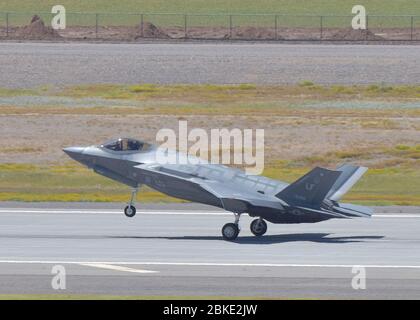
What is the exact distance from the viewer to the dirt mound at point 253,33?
79688mm

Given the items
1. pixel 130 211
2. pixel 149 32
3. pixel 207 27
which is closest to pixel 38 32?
pixel 149 32

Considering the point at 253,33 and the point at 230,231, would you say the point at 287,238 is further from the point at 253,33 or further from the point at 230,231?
the point at 253,33

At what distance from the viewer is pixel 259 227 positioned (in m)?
27.0

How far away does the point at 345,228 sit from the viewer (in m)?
28.5

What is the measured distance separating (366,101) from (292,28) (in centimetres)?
3151

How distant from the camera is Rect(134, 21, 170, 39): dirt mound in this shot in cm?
7988

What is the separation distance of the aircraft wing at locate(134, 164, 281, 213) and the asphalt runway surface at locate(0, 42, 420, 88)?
32155 mm

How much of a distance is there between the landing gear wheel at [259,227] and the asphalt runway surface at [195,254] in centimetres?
20

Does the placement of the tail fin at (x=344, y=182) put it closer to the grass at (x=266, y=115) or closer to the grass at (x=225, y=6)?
the grass at (x=266, y=115)

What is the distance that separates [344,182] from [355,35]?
53241 millimetres

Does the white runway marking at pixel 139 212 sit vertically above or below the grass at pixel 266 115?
below

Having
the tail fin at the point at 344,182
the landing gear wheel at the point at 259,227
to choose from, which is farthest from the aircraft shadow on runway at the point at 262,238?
the tail fin at the point at 344,182

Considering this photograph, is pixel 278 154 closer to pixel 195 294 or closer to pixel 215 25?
pixel 195 294

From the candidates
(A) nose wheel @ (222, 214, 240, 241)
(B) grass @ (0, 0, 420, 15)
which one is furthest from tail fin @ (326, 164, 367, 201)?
(B) grass @ (0, 0, 420, 15)
